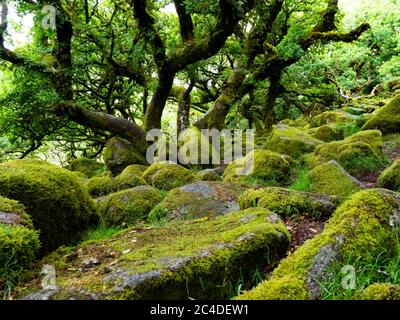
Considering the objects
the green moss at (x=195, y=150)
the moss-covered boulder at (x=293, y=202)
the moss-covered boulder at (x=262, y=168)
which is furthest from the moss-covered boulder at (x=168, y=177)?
the moss-covered boulder at (x=293, y=202)

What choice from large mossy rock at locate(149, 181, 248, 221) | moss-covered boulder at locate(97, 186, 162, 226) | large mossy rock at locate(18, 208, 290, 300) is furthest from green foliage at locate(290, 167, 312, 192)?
large mossy rock at locate(18, 208, 290, 300)

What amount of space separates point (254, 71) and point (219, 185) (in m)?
7.11

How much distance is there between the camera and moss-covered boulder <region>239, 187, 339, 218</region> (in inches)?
164

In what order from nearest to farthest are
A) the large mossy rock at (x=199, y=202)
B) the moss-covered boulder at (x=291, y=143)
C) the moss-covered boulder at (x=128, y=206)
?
the large mossy rock at (x=199, y=202) < the moss-covered boulder at (x=128, y=206) < the moss-covered boulder at (x=291, y=143)

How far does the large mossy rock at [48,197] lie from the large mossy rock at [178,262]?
0.57 metres

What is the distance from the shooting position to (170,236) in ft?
12.6

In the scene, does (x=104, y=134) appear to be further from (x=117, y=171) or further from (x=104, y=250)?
(x=104, y=250)

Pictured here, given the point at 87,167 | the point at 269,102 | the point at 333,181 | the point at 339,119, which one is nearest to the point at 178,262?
the point at 333,181

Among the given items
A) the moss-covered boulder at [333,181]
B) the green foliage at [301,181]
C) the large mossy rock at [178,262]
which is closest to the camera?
the large mossy rock at [178,262]

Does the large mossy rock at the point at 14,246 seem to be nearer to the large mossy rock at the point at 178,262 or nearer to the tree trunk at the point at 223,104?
the large mossy rock at the point at 178,262

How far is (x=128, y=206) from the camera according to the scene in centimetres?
581

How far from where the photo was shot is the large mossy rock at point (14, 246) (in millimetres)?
2879
